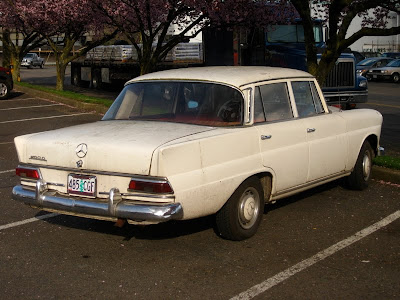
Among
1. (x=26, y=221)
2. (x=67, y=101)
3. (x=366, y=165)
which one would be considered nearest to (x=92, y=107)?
(x=67, y=101)

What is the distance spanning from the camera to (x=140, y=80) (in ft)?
24.1

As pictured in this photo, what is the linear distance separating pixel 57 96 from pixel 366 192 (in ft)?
45.8

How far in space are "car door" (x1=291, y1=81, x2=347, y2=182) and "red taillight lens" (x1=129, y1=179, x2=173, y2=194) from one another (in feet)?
7.24

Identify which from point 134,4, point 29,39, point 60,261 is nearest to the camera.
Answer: point 60,261

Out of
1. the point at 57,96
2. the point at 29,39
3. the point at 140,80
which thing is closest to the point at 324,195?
the point at 140,80

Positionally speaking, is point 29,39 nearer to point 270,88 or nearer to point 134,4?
point 134,4

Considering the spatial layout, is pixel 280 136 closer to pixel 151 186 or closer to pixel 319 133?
pixel 319 133

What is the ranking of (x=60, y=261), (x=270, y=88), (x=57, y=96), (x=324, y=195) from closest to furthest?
(x=60, y=261)
(x=270, y=88)
(x=324, y=195)
(x=57, y=96)

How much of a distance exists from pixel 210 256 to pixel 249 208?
71 cm

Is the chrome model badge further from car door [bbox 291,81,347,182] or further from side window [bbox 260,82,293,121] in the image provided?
car door [bbox 291,81,347,182]

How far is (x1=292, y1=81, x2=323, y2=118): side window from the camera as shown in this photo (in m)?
7.44

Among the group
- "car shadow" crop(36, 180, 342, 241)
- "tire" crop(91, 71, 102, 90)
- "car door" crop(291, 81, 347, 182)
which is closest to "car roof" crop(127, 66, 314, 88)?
"car door" crop(291, 81, 347, 182)

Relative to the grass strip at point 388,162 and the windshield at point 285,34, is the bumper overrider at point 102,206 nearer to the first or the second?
the grass strip at point 388,162

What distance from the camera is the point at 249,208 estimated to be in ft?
21.0
